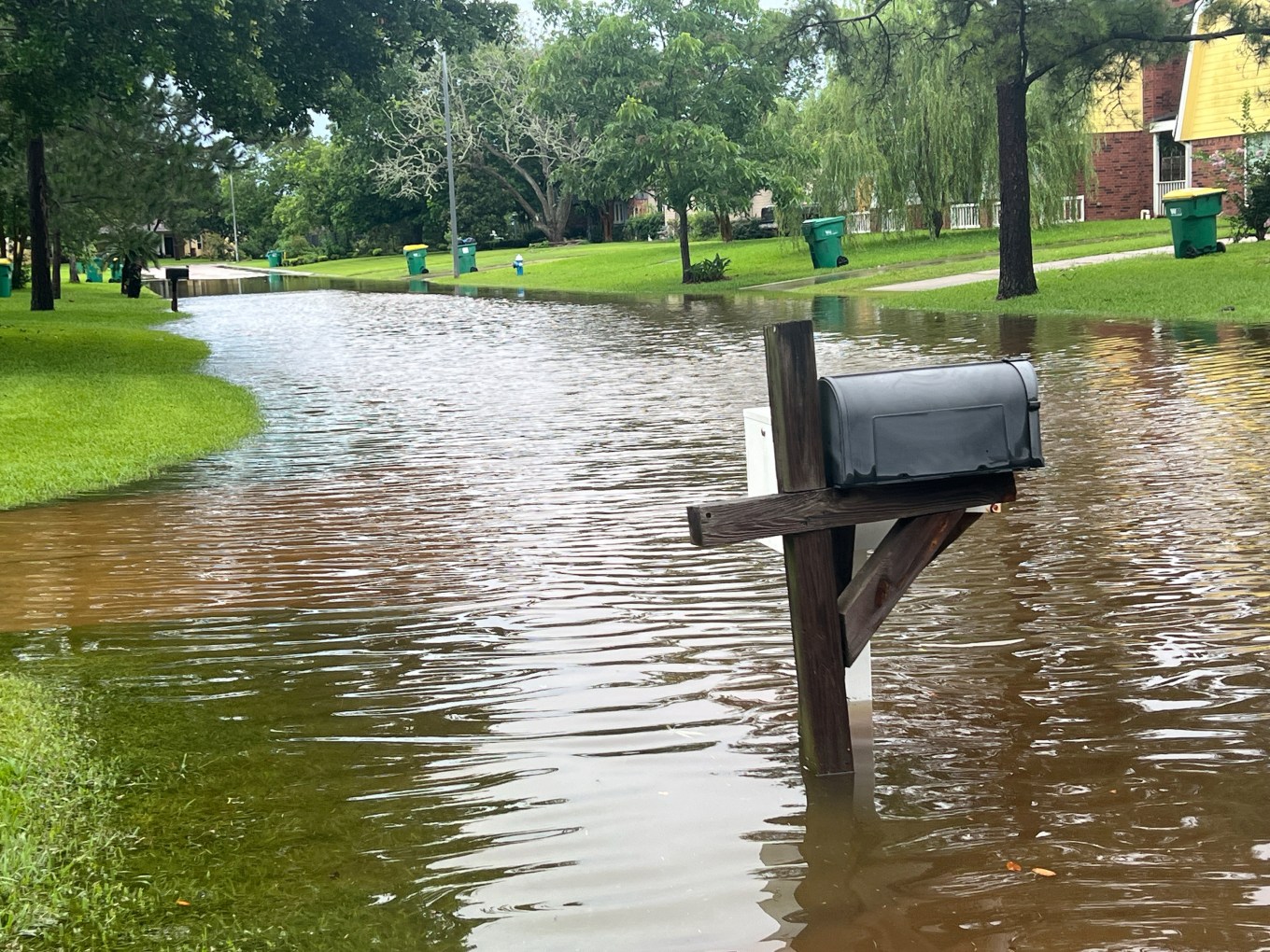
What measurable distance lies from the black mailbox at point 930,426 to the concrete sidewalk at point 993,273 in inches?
984

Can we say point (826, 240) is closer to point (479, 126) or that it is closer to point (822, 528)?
point (479, 126)

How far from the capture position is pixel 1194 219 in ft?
92.8

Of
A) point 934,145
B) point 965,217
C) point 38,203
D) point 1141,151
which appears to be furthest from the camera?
point 965,217

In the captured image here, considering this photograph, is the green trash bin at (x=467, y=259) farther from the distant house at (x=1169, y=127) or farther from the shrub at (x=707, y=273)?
the distant house at (x=1169, y=127)

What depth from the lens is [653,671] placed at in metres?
5.97

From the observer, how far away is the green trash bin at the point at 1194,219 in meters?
28.2

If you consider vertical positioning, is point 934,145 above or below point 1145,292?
above

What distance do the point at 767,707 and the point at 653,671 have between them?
620 millimetres

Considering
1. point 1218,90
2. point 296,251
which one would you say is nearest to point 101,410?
point 1218,90

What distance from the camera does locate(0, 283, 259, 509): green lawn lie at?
11367 millimetres

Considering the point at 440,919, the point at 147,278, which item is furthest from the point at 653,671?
the point at 147,278

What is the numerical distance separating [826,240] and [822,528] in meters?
35.3

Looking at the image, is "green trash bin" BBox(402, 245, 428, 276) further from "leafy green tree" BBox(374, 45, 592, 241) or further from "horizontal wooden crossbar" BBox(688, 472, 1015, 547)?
"horizontal wooden crossbar" BBox(688, 472, 1015, 547)

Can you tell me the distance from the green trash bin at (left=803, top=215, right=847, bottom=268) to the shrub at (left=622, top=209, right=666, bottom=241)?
1391 inches
